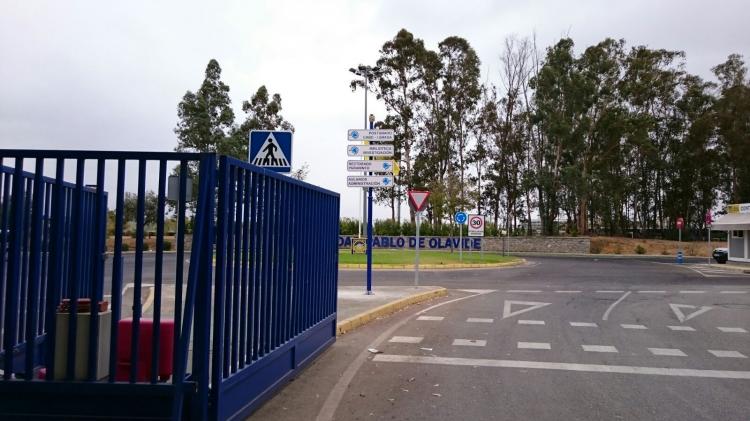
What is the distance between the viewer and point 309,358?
6992 mm

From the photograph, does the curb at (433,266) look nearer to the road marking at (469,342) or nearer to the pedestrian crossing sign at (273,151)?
the road marking at (469,342)

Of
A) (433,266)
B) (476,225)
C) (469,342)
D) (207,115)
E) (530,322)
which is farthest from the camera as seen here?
(207,115)

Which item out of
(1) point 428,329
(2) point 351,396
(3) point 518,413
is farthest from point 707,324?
(2) point 351,396

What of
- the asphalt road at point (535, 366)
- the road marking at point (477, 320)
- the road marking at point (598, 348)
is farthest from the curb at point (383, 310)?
the road marking at point (598, 348)

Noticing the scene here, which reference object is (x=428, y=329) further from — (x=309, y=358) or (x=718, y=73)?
(x=718, y=73)

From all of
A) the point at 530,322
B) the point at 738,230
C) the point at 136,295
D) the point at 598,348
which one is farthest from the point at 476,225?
the point at 136,295

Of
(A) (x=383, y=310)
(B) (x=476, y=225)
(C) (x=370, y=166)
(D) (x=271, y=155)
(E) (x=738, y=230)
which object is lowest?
(A) (x=383, y=310)

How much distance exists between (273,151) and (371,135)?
5477 millimetres

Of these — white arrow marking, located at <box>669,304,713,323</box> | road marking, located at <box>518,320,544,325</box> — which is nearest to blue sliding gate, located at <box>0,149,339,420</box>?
road marking, located at <box>518,320,544,325</box>

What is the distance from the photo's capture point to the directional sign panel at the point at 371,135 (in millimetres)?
13570

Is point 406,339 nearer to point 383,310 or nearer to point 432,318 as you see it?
point 432,318

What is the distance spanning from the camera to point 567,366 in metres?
7.17

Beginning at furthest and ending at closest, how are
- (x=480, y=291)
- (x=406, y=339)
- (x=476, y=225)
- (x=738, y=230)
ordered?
1. (x=738, y=230)
2. (x=476, y=225)
3. (x=480, y=291)
4. (x=406, y=339)

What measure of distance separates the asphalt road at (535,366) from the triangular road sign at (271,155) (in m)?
2.73
